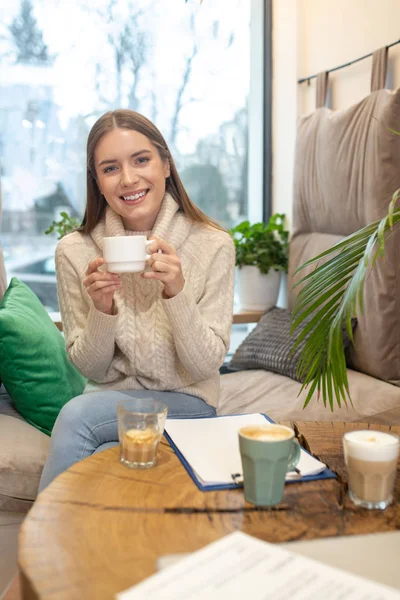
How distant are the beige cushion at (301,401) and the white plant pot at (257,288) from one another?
59 centimetres

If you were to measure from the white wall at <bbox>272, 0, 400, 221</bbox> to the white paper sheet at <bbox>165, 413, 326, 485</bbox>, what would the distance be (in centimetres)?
161

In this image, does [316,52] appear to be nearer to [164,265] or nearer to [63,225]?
[63,225]

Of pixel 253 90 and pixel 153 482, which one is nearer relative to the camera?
pixel 153 482

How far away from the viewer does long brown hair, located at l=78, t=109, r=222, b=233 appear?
69.7 inches

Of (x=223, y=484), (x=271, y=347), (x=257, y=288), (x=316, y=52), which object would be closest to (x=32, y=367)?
(x=223, y=484)

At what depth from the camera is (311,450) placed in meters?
1.25

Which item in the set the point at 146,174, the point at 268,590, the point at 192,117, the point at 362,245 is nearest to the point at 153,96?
the point at 192,117

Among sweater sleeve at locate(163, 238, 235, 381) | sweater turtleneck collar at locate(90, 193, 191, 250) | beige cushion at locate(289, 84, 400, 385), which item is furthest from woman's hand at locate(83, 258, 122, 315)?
beige cushion at locate(289, 84, 400, 385)

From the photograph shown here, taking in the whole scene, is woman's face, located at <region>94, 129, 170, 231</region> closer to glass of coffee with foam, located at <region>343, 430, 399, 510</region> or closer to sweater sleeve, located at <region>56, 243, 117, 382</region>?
sweater sleeve, located at <region>56, 243, 117, 382</region>

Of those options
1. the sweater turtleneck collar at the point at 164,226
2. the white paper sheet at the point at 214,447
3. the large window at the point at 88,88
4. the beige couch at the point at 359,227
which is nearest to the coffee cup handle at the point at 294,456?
the white paper sheet at the point at 214,447

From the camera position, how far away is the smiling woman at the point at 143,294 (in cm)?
161

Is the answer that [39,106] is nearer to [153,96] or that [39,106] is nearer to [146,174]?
[153,96]

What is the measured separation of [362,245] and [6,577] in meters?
1.13

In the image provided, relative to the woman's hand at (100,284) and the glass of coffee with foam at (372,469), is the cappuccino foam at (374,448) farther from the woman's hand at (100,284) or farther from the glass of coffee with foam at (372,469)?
the woman's hand at (100,284)
